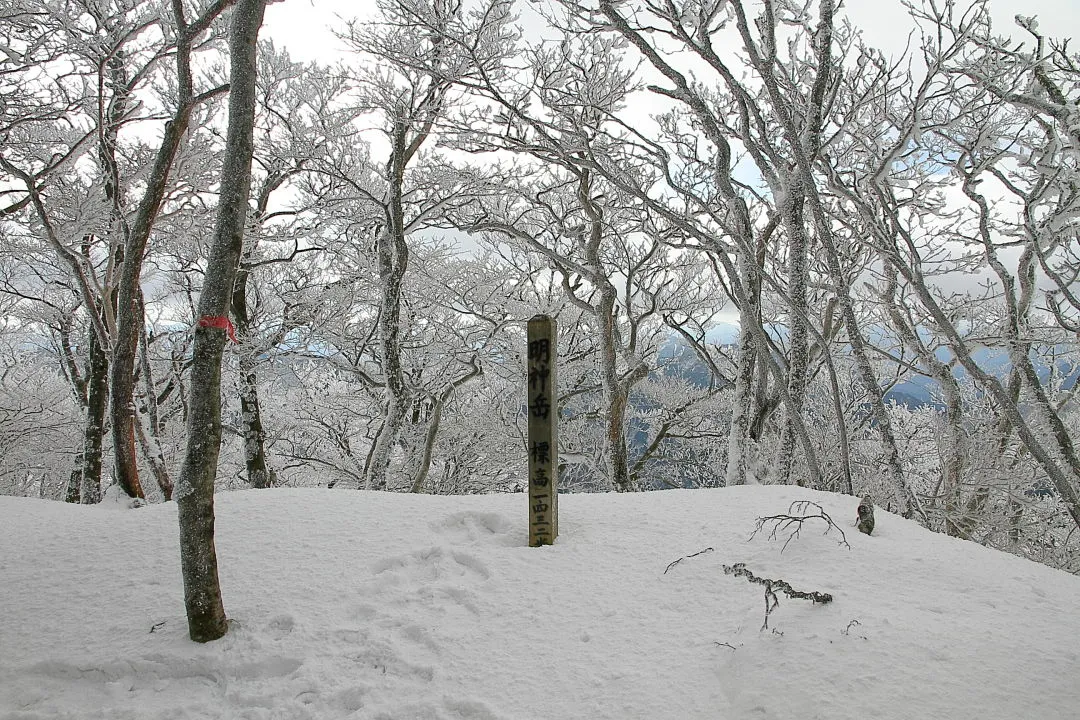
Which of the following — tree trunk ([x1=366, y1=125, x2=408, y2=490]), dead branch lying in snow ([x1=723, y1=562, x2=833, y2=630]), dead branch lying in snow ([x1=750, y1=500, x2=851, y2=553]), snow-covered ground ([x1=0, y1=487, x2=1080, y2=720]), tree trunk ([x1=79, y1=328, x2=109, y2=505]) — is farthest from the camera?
tree trunk ([x1=366, y1=125, x2=408, y2=490])

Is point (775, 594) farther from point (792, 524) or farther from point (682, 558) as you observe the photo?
point (792, 524)

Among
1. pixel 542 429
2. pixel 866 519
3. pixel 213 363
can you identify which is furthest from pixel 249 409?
pixel 866 519

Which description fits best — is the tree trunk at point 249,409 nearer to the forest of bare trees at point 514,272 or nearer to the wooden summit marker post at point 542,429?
the forest of bare trees at point 514,272

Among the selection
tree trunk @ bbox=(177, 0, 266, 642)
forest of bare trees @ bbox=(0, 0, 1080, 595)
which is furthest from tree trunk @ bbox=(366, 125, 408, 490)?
tree trunk @ bbox=(177, 0, 266, 642)

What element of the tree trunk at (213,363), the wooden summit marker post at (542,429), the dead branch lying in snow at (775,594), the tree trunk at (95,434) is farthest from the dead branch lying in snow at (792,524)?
the tree trunk at (95,434)

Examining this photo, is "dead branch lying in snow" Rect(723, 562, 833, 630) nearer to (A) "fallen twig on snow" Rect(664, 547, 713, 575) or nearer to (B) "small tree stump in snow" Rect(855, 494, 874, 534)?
(A) "fallen twig on snow" Rect(664, 547, 713, 575)

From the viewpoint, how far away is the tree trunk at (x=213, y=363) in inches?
84.7

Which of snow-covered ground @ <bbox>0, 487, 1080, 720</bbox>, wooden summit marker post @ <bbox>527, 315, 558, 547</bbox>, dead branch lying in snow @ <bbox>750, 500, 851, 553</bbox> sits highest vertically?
wooden summit marker post @ <bbox>527, 315, 558, 547</bbox>

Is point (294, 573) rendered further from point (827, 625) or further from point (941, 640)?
point (941, 640)

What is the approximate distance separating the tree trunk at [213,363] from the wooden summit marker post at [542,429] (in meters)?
1.53

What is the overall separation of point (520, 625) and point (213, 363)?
1.59 metres

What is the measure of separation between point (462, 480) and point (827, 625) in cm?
1006

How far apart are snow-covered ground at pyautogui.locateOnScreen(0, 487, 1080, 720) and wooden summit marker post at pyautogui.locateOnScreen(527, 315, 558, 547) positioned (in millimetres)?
191

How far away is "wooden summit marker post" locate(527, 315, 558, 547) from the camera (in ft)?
10.2
